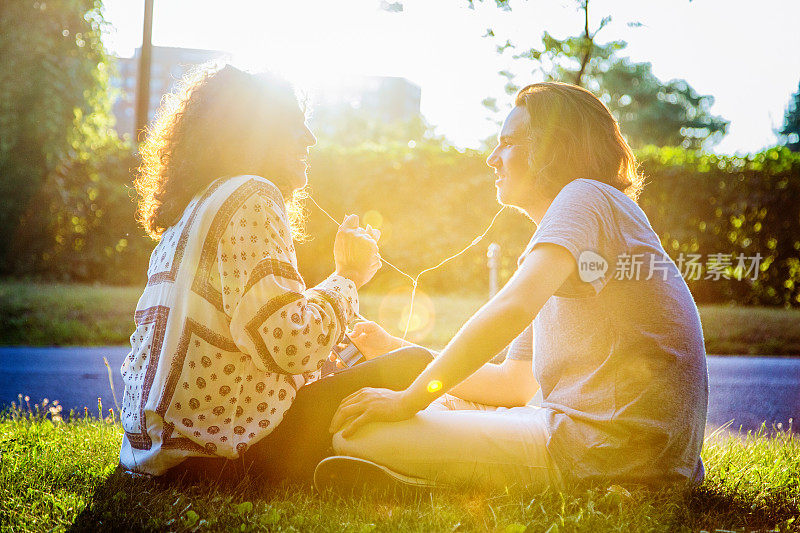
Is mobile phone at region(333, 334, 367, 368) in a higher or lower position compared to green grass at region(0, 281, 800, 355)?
higher

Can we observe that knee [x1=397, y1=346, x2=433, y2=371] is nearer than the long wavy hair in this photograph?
No

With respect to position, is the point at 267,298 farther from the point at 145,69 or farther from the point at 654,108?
the point at 654,108

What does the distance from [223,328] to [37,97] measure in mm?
11366

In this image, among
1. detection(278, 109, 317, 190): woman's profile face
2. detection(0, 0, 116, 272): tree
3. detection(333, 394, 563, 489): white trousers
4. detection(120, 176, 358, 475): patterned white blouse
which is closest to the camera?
detection(120, 176, 358, 475): patterned white blouse

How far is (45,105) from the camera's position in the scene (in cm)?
1166

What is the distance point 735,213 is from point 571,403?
927 centimetres

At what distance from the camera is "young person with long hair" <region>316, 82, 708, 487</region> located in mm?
2062

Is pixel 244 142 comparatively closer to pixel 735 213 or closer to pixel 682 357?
pixel 682 357

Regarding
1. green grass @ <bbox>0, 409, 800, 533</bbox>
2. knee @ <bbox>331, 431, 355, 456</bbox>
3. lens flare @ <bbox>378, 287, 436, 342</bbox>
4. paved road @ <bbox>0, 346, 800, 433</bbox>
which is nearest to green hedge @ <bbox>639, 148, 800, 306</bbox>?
paved road @ <bbox>0, 346, 800, 433</bbox>

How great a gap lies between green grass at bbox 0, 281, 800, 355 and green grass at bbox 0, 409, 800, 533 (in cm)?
495

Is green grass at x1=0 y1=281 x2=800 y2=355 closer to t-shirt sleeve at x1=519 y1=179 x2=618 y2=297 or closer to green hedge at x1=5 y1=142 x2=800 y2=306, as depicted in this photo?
green hedge at x1=5 y1=142 x2=800 y2=306

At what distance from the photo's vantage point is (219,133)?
7.77 feet

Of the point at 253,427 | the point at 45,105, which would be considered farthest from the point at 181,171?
the point at 45,105

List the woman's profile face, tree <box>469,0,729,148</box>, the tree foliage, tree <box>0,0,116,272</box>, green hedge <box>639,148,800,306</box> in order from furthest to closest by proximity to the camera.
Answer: tree <box>469,0,729,148</box>
tree <box>0,0,116,272</box>
the tree foliage
green hedge <box>639,148,800,306</box>
the woman's profile face
